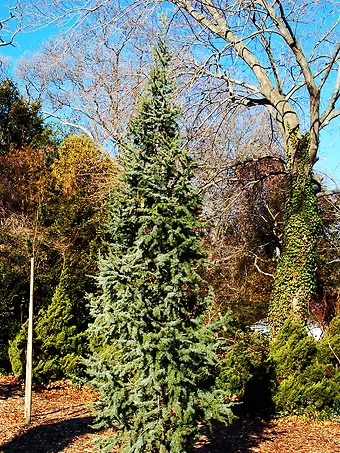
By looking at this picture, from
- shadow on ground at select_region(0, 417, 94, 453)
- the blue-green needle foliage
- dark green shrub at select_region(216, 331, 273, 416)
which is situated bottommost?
shadow on ground at select_region(0, 417, 94, 453)

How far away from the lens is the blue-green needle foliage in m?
3.72

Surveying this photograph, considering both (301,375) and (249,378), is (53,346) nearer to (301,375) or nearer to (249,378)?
(249,378)

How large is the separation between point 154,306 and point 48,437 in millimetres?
2825

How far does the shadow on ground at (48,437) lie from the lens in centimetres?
511

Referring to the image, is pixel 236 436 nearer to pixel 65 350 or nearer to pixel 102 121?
pixel 65 350

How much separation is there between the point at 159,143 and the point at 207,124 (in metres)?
4.85

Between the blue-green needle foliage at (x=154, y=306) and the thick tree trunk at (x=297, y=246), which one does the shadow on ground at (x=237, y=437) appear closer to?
the blue-green needle foliage at (x=154, y=306)

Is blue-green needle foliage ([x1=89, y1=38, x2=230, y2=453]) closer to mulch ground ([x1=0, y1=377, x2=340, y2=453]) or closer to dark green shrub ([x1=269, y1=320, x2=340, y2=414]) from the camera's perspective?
mulch ground ([x1=0, y1=377, x2=340, y2=453])

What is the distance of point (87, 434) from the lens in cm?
507

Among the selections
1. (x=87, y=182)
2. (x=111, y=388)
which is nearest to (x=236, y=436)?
(x=111, y=388)

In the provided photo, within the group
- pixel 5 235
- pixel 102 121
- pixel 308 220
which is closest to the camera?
pixel 308 220

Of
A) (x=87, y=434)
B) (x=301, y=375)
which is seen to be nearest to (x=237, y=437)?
(x=301, y=375)

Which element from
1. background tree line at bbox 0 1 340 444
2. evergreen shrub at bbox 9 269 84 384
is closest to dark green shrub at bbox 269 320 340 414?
background tree line at bbox 0 1 340 444

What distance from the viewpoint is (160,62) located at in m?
4.31
